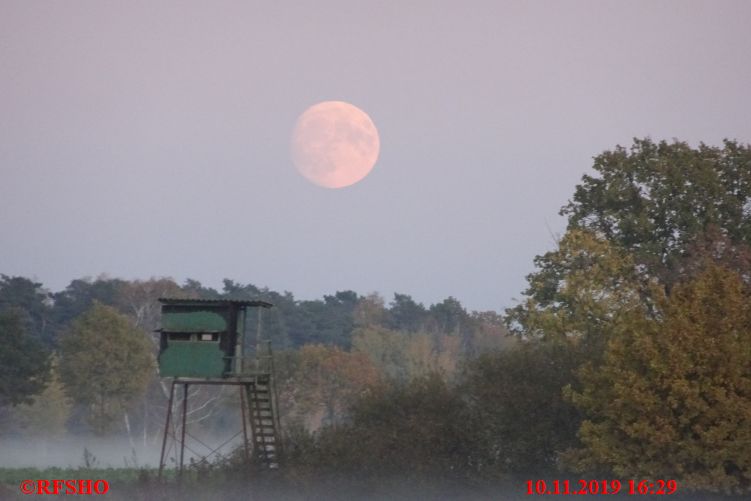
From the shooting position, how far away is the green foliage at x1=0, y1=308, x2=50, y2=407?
75.0m

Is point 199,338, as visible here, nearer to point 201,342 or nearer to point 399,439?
point 201,342

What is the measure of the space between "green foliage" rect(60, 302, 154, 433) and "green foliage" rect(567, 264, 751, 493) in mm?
51712

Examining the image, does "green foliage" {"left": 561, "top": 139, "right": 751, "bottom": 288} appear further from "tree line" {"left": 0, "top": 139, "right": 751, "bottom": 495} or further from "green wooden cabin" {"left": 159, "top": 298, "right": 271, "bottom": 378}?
"green wooden cabin" {"left": 159, "top": 298, "right": 271, "bottom": 378}

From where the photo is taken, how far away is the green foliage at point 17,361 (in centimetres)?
7500

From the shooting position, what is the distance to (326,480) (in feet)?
126

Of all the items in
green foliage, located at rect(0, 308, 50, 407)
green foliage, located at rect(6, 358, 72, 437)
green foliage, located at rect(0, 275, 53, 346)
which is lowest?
green foliage, located at rect(6, 358, 72, 437)

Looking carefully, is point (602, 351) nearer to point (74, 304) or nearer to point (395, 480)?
point (395, 480)

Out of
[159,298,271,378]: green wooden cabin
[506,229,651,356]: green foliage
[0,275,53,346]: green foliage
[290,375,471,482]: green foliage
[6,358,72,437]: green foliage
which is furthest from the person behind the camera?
[0,275,53,346]: green foliage

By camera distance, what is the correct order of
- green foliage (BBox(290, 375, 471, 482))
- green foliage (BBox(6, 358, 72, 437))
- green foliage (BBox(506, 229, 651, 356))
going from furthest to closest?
1. green foliage (BBox(6, 358, 72, 437))
2. green foliage (BBox(506, 229, 651, 356))
3. green foliage (BBox(290, 375, 471, 482))

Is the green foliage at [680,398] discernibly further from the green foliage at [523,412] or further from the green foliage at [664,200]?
the green foliage at [664,200]

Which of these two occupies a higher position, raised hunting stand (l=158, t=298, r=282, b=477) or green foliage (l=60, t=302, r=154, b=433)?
A: green foliage (l=60, t=302, r=154, b=433)

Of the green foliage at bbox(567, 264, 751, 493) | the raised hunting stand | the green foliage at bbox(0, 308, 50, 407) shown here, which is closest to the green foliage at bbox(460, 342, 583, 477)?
the green foliage at bbox(567, 264, 751, 493)

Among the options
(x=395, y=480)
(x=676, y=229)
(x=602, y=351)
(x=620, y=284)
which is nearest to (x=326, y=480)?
(x=395, y=480)

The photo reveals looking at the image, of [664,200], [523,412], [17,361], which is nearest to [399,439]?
[523,412]
